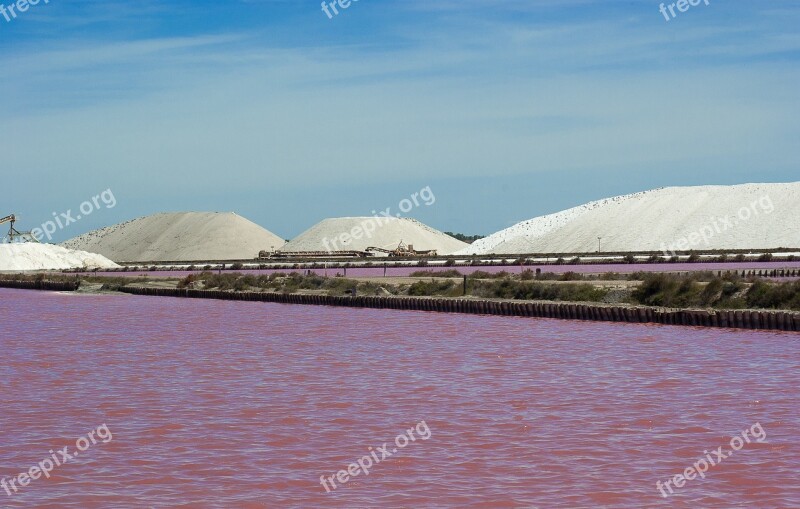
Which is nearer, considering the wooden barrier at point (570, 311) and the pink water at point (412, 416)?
the pink water at point (412, 416)

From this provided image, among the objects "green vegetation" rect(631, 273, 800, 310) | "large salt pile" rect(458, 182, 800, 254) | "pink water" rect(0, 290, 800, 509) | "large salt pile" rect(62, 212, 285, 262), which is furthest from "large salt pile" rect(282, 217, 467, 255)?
"pink water" rect(0, 290, 800, 509)

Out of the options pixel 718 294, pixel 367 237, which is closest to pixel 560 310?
pixel 718 294

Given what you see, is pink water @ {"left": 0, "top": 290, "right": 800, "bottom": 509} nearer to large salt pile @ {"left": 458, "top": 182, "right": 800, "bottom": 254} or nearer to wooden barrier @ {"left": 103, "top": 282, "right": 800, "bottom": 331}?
wooden barrier @ {"left": 103, "top": 282, "right": 800, "bottom": 331}

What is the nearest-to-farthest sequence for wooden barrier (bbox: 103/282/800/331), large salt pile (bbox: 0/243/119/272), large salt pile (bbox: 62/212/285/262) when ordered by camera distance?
1. wooden barrier (bbox: 103/282/800/331)
2. large salt pile (bbox: 0/243/119/272)
3. large salt pile (bbox: 62/212/285/262)

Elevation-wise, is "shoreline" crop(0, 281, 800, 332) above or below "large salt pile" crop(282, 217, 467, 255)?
below

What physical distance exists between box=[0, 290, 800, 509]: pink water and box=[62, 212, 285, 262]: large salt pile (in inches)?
5006

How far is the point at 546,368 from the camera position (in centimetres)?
1784

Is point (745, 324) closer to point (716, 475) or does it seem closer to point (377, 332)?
point (377, 332)

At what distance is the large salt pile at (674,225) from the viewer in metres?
114

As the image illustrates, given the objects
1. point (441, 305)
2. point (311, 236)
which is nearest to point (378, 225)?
point (311, 236)

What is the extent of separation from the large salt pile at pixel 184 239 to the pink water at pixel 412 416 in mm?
127161

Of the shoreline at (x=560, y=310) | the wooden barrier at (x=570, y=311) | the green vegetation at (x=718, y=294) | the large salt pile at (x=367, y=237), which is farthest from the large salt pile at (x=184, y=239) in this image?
the green vegetation at (x=718, y=294)

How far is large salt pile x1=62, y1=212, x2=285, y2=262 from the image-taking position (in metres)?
154

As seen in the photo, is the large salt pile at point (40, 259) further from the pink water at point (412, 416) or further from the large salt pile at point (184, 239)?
the pink water at point (412, 416)
